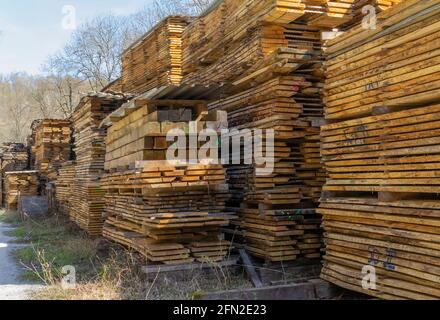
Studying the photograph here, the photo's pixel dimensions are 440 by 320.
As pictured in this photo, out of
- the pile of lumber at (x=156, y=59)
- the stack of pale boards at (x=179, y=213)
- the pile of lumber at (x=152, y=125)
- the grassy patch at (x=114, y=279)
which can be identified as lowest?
the grassy patch at (x=114, y=279)

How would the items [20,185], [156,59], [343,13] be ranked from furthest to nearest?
1. [20,185]
2. [156,59]
3. [343,13]

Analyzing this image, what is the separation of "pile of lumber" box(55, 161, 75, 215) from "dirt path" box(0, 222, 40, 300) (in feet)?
11.1

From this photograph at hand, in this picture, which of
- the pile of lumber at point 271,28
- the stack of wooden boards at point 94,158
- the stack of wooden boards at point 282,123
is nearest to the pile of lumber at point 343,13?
the pile of lumber at point 271,28

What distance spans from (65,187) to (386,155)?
1252 cm

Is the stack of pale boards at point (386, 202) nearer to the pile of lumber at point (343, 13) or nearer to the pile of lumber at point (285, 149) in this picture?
the pile of lumber at point (285, 149)

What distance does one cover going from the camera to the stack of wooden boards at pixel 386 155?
5.17 meters

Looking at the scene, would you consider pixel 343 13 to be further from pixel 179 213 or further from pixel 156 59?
pixel 156 59

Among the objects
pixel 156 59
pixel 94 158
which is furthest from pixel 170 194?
pixel 156 59

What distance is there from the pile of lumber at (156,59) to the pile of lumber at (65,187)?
310 centimetres

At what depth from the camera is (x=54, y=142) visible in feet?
62.0

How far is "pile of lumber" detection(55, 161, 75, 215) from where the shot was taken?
15.3 metres
